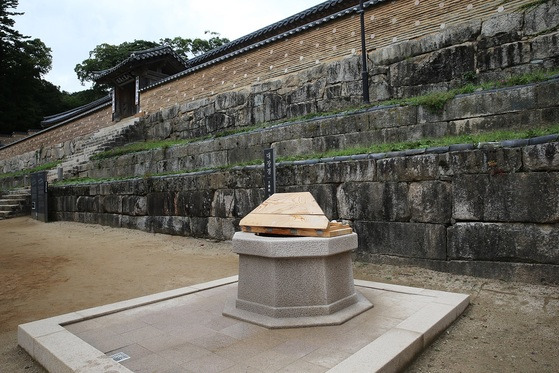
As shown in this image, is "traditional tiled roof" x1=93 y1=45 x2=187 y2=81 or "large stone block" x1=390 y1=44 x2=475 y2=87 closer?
"large stone block" x1=390 y1=44 x2=475 y2=87

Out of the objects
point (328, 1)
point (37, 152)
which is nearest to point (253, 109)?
point (328, 1)

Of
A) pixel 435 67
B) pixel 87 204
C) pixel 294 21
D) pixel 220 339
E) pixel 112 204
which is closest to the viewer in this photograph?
pixel 220 339

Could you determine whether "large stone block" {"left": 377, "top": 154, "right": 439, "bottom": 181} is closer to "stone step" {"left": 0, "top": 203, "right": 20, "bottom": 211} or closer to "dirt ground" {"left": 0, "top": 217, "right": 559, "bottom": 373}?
"dirt ground" {"left": 0, "top": 217, "right": 559, "bottom": 373}

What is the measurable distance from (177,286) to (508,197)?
15.9 ft

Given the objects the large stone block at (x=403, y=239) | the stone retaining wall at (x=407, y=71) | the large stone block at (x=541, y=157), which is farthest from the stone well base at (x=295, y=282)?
the stone retaining wall at (x=407, y=71)

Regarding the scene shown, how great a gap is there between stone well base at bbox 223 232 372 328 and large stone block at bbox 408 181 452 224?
2.33m

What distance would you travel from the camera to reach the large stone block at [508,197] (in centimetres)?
439

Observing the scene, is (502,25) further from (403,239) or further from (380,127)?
(403,239)

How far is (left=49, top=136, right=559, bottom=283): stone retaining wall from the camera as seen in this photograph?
14.6 feet

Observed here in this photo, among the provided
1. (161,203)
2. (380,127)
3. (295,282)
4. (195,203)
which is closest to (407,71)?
(380,127)

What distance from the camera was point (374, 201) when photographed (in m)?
5.90

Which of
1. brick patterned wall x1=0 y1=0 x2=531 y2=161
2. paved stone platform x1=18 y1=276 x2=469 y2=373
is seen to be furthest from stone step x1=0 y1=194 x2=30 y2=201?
paved stone platform x1=18 y1=276 x2=469 y2=373

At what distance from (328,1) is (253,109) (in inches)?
175

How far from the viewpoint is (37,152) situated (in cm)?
2197
